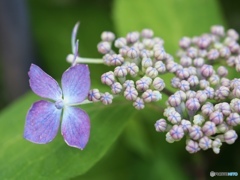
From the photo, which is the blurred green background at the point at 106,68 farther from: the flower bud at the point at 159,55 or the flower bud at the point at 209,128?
the flower bud at the point at 209,128

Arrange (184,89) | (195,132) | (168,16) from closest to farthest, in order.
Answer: (195,132)
(184,89)
(168,16)

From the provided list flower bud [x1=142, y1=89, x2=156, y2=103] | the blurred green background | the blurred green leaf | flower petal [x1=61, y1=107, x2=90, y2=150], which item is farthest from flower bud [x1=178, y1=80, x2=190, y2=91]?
the blurred green leaf

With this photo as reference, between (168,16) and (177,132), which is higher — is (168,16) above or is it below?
above

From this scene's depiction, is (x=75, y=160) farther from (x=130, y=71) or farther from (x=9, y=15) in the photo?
(x=9, y=15)

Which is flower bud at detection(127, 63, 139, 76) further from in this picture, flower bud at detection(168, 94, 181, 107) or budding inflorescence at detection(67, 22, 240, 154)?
flower bud at detection(168, 94, 181, 107)

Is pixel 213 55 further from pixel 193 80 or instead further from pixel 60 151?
pixel 60 151

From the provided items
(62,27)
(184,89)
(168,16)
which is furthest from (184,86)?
(62,27)
